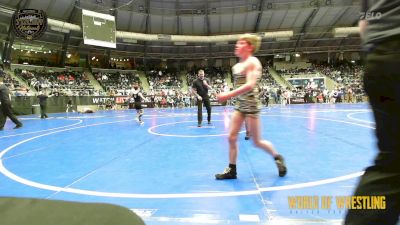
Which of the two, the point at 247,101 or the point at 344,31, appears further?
the point at 344,31

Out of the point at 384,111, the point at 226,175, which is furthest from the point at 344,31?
the point at 384,111

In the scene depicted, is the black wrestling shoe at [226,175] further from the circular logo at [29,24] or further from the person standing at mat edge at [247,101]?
the circular logo at [29,24]

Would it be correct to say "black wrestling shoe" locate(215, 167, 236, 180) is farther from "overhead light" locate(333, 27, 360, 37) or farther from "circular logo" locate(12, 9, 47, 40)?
"overhead light" locate(333, 27, 360, 37)

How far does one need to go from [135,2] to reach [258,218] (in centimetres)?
3434

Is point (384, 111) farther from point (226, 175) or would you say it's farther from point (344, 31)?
point (344, 31)

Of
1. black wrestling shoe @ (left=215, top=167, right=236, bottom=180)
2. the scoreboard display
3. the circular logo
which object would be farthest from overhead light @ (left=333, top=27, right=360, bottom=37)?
black wrestling shoe @ (left=215, top=167, right=236, bottom=180)

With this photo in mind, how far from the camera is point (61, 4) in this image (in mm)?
29234

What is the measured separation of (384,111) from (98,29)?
99.7 ft

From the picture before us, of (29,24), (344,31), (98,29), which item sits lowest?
(29,24)

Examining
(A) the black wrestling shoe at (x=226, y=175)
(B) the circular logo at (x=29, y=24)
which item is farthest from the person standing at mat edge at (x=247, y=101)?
(B) the circular logo at (x=29, y=24)

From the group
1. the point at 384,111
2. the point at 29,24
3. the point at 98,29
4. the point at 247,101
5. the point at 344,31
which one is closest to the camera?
the point at 384,111

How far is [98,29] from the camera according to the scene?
28.6 m

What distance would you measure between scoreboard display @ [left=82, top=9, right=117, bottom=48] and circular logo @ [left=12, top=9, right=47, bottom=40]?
1111 centimetres

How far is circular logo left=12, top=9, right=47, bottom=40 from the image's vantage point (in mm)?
15755
